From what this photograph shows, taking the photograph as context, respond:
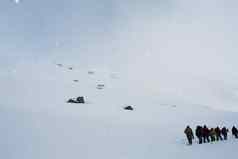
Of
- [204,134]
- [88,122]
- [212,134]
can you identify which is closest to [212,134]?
[212,134]

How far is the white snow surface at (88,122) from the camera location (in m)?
18.4

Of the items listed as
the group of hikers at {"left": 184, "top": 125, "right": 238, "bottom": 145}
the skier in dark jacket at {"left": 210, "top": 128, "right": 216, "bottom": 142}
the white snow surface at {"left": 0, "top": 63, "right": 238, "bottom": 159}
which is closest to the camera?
the white snow surface at {"left": 0, "top": 63, "right": 238, "bottom": 159}

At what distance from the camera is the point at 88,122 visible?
2980 centimetres

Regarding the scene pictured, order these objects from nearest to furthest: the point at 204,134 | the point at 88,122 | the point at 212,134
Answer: the point at 204,134 → the point at 212,134 → the point at 88,122

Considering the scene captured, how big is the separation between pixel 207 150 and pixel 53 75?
4923cm

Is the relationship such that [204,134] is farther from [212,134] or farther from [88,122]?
[88,122]

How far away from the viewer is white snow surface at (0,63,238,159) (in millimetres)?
18391

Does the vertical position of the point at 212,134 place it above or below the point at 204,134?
below

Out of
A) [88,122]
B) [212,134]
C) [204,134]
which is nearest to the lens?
[204,134]

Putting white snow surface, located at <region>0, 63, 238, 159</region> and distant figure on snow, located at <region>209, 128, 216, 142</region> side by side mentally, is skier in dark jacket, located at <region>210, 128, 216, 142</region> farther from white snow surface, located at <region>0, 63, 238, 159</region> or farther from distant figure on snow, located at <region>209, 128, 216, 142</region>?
white snow surface, located at <region>0, 63, 238, 159</region>

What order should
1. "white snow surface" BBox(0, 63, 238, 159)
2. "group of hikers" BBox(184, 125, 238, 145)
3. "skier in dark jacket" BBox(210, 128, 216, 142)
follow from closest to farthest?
1. "white snow surface" BBox(0, 63, 238, 159)
2. "group of hikers" BBox(184, 125, 238, 145)
3. "skier in dark jacket" BBox(210, 128, 216, 142)

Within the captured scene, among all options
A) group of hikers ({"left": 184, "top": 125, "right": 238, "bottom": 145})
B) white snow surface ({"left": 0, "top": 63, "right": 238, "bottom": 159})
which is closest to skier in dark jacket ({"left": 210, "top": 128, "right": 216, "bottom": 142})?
group of hikers ({"left": 184, "top": 125, "right": 238, "bottom": 145})

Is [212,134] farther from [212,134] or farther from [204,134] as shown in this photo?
[204,134]

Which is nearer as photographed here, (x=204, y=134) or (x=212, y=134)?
(x=204, y=134)
